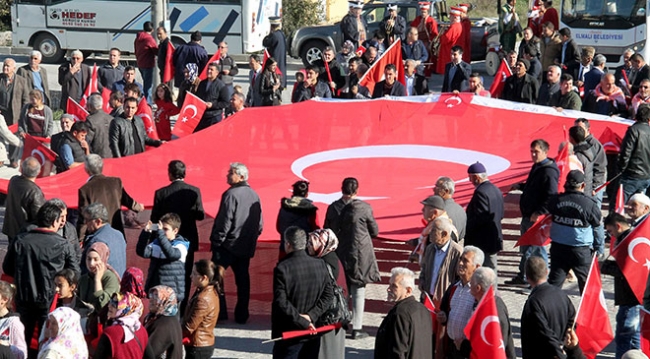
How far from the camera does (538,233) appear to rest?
11.7m

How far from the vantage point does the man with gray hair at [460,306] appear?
28.9 ft

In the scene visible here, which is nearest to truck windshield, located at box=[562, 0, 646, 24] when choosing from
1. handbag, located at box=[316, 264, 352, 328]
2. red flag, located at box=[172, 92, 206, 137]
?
red flag, located at box=[172, 92, 206, 137]

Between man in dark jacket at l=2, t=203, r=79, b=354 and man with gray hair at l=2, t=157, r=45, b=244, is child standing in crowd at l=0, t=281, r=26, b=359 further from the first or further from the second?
man with gray hair at l=2, t=157, r=45, b=244

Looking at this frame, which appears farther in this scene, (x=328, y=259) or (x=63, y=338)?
(x=328, y=259)

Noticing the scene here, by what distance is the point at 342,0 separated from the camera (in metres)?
39.7

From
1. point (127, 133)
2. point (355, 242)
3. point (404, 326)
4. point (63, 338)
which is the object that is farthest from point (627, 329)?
point (127, 133)

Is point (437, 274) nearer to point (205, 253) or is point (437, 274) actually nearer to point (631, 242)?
point (631, 242)

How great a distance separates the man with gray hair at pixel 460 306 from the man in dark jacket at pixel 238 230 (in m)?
2.73

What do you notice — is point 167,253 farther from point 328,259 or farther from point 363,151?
point 363,151

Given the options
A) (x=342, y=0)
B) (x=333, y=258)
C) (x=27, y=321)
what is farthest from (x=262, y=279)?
(x=342, y=0)

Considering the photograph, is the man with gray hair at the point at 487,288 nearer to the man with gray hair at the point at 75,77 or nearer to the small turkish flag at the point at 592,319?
the small turkish flag at the point at 592,319

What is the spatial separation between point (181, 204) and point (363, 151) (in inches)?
149

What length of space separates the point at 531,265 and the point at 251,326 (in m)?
3.55

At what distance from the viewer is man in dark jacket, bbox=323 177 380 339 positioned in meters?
10.7
